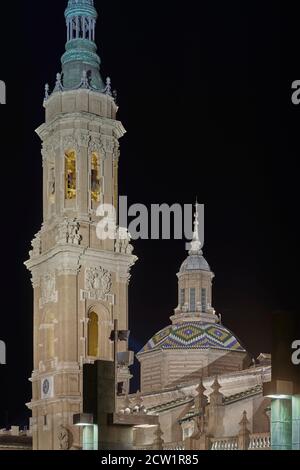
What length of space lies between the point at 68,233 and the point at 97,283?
3068 mm

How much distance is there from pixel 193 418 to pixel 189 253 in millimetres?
28629

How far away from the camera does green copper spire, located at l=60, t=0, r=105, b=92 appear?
59.6 metres

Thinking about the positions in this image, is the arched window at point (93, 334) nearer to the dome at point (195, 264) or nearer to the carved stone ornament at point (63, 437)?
the carved stone ornament at point (63, 437)

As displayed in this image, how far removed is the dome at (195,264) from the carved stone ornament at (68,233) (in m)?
30.2

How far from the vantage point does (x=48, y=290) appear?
192 ft

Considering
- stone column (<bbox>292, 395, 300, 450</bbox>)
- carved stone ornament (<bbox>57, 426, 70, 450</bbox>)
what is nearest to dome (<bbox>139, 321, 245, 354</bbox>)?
carved stone ornament (<bbox>57, 426, 70, 450</bbox>)

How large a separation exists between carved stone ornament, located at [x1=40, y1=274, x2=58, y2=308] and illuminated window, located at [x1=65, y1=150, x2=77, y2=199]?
4182 millimetres

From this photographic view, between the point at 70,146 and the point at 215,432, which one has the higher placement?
the point at 70,146

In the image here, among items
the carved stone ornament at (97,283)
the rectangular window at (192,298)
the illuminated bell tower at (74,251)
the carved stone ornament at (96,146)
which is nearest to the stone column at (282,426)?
the illuminated bell tower at (74,251)

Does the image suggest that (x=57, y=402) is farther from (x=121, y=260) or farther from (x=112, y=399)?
(x=112, y=399)

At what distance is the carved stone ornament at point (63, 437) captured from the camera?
2172 inches

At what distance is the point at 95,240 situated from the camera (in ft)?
191

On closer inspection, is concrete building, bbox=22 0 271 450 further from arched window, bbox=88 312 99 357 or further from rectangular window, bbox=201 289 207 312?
rectangular window, bbox=201 289 207 312
